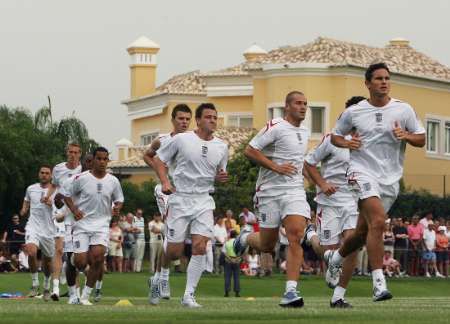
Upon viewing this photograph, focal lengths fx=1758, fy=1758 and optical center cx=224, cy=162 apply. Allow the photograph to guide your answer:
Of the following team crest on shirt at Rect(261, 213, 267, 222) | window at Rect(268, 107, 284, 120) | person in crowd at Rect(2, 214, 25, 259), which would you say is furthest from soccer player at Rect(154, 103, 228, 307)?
window at Rect(268, 107, 284, 120)

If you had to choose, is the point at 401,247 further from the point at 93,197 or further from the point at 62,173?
the point at 93,197

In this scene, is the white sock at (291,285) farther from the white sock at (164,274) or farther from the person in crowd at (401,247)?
the person in crowd at (401,247)

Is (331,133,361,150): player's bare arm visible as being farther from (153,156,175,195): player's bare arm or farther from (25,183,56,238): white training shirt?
(25,183,56,238): white training shirt

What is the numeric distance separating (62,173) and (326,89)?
176 ft

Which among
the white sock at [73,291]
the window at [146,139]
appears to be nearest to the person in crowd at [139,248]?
the white sock at [73,291]

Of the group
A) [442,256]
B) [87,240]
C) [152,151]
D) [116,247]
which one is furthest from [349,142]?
[442,256]

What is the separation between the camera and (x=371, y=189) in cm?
1964

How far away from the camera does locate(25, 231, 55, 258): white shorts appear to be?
3097 centimetres

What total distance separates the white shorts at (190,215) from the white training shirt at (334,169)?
95.6 inches

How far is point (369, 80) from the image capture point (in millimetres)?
19922

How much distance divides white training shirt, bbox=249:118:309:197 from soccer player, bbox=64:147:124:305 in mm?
4512

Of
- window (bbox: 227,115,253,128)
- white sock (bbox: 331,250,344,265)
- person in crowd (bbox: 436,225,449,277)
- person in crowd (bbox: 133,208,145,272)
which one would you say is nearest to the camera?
white sock (bbox: 331,250,344,265)

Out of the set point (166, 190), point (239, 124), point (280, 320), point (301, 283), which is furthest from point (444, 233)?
point (239, 124)

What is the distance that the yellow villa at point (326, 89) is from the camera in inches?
3204
